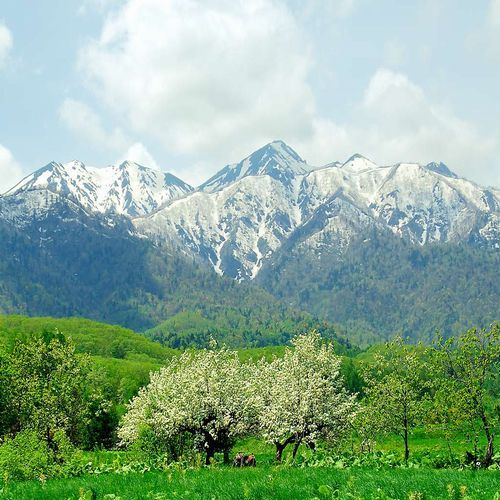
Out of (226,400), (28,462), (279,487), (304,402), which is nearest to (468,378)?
(304,402)

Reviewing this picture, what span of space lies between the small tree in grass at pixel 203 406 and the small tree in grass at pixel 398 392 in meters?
11.4

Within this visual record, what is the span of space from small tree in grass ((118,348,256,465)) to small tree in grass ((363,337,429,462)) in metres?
11.4

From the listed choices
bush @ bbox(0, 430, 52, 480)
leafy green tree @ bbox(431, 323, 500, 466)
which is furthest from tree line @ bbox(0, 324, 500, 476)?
bush @ bbox(0, 430, 52, 480)

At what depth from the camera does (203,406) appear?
1843 inches

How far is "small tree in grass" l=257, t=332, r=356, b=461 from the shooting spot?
153 ft

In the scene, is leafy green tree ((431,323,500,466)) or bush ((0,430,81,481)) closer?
bush ((0,430,81,481))

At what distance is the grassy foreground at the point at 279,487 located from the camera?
1767 cm

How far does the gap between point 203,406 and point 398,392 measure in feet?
57.2

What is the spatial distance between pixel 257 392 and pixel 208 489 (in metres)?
33.0

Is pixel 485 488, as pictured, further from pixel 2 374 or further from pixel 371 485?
pixel 2 374

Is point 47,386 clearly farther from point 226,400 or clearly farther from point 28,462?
point 28,462

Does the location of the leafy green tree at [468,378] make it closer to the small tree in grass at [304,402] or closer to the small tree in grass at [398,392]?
the small tree in grass at [398,392]

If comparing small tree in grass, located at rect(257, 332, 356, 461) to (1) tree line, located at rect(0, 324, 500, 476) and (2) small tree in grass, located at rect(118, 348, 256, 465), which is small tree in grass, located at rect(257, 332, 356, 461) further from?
(2) small tree in grass, located at rect(118, 348, 256, 465)

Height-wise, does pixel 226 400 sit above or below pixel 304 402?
above
